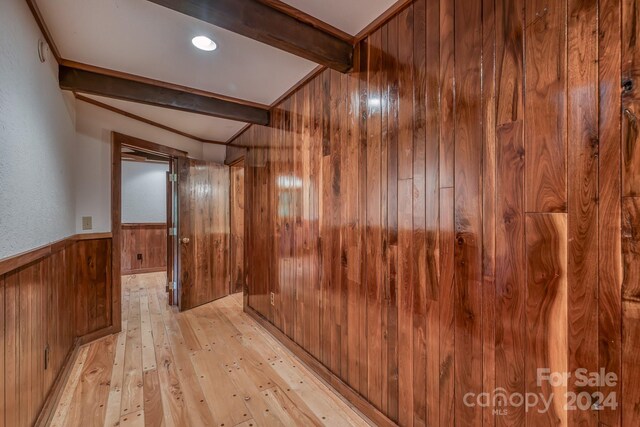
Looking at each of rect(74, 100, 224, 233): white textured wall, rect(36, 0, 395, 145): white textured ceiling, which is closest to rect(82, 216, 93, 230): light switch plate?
rect(74, 100, 224, 233): white textured wall

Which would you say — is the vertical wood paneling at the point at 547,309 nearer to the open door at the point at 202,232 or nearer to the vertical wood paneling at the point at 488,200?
the vertical wood paneling at the point at 488,200

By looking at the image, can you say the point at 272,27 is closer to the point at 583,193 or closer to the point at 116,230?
the point at 583,193

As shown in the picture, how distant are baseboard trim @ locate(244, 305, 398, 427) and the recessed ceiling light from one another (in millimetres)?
2382

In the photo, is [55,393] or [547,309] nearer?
[547,309]

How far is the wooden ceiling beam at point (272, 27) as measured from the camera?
1.30m

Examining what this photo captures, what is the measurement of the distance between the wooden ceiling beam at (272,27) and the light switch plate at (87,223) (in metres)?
2.36

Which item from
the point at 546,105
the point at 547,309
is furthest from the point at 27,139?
the point at 547,309

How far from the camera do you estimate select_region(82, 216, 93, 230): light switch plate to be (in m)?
2.68

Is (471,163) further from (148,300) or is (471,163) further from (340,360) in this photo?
(148,300)

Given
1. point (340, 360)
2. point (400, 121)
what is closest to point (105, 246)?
point (340, 360)

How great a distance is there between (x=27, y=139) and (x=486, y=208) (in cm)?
227

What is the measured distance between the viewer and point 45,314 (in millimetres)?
1733

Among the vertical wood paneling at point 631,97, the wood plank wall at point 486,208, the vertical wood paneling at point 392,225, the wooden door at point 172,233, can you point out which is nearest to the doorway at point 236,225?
the wooden door at point 172,233

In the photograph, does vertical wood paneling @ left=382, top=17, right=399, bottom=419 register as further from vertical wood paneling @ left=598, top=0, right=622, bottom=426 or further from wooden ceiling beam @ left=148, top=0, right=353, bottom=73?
vertical wood paneling @ left=598, top=0, right=622, bottom=426
